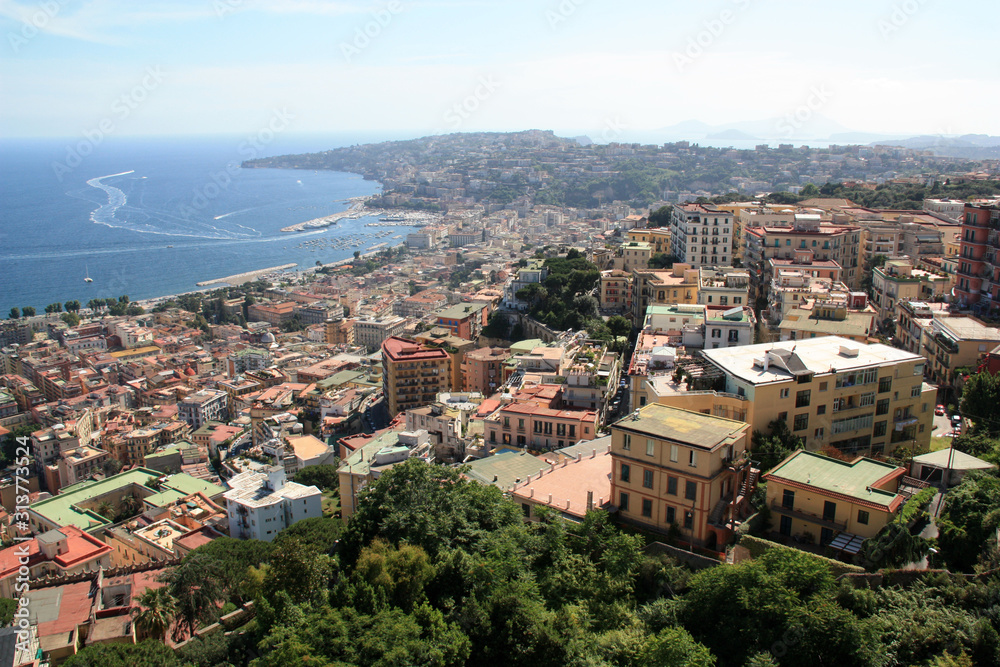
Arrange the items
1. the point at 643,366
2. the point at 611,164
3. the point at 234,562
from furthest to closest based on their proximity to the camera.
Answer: the point at 611,164
the point at 643,366
the point at 234,562

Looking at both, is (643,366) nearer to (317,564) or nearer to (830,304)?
(830,304)

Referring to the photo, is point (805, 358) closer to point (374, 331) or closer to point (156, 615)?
point (156, 615)

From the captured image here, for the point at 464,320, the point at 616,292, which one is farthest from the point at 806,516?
the point at 464,320

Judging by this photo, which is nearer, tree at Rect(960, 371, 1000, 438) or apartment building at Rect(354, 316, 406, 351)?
tree at Rect(960, 371, 1000, 438)

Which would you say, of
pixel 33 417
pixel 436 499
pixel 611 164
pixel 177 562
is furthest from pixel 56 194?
pixel 436 499

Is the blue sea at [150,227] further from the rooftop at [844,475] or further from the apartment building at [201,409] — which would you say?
the rooftop at [844,475]

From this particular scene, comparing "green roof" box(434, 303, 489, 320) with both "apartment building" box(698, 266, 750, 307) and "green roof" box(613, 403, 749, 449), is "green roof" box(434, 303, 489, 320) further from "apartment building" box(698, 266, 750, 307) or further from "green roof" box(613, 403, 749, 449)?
"green roof" box(613, 403, 749, 449)

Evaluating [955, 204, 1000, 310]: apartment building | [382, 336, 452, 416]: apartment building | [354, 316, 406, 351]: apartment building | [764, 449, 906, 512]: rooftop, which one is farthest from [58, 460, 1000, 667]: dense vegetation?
[354, 316, 406, 351]: apartment building
